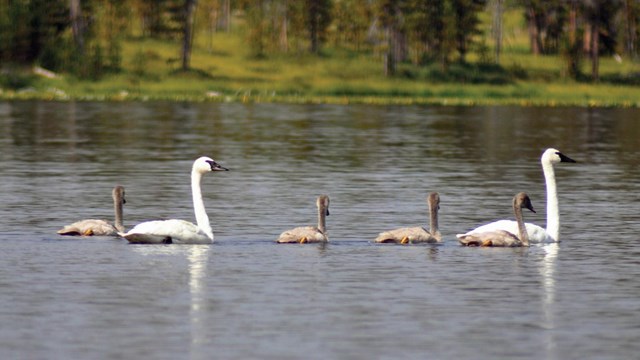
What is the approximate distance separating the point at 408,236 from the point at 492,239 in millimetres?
1441

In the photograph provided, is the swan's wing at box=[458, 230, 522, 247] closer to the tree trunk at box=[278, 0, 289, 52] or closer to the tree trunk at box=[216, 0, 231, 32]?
the tree trunk at box=[278, 0, 289, 52]

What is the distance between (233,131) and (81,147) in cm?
1369

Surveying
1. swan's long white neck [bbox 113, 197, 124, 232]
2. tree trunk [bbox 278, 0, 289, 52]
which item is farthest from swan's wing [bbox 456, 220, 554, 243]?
tree trunk [bbox 278, 0, 289, 52]

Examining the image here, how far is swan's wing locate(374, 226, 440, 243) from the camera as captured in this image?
27.6 metres

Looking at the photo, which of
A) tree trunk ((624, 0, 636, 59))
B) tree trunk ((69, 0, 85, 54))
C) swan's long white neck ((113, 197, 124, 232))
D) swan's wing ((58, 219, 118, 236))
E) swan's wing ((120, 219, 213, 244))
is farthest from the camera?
tree trunk ((624, 0, 636, 59))

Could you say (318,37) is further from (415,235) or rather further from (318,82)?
(415,235)

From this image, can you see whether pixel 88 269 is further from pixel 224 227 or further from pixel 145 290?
pixel 224 227

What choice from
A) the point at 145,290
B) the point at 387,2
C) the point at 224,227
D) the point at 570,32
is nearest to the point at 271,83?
the point at 387,2

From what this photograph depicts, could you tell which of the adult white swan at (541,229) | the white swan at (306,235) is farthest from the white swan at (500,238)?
the white swan at (306,235)

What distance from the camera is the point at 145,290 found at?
22.3 metres

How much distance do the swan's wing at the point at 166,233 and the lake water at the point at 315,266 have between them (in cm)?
25

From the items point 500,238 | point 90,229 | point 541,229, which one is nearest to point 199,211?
point 90,229

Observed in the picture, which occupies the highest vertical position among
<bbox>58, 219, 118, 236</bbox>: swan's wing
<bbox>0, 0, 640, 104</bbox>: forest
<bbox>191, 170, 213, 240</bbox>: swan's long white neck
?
<bbox>0, 0, 640, 104</bbox>: forest

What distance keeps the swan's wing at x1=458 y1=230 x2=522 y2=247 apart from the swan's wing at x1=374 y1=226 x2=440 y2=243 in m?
0.65
